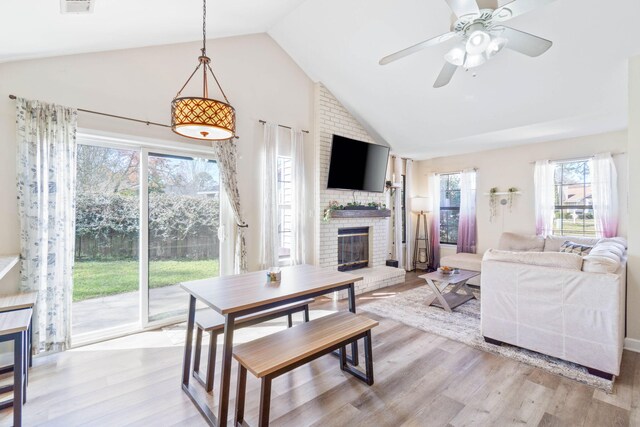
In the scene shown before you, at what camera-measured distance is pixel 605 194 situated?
4.33 m

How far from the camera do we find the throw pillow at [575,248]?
3.88 meters

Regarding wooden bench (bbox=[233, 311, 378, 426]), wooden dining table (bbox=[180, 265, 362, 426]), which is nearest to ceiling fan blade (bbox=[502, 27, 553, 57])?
wooden dining table (bbox=[180, 265, 362, 426])

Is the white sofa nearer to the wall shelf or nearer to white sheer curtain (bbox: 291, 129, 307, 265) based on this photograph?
white sheer curtain (bbox: 291, 129, 307, 265)

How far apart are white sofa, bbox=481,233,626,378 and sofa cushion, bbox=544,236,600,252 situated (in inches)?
66.7

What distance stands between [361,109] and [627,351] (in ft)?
14.0

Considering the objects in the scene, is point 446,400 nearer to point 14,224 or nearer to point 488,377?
point 488,377

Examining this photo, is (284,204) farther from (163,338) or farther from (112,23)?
(112,23)

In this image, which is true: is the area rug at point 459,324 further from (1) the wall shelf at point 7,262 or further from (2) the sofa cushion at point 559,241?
(1) the wall shelf at point 7,262

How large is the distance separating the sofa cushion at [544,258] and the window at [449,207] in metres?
3.57

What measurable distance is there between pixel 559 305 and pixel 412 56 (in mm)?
2987

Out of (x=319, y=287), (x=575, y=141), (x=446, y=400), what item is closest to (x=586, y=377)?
(x=446, y=400)

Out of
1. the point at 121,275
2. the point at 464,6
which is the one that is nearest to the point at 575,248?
the point at 464,6

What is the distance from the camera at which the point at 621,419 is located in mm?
1844

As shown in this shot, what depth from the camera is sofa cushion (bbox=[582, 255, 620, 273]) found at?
228 centimetres
